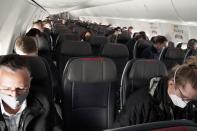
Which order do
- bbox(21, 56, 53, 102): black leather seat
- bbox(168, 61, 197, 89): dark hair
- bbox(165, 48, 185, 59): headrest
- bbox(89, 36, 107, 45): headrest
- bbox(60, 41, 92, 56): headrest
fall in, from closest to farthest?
bbox(168, 61, 197, 89): dark hair, bbox(21, 56, 53, 102): black leather seat, bbox(60, 41, 92, 56): headrest, bbox(165, 48, 185, 59): headrest, bbox(89, 36, 107, 45): headrest

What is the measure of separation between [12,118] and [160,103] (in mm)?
1002

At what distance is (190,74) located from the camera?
2.38 metres

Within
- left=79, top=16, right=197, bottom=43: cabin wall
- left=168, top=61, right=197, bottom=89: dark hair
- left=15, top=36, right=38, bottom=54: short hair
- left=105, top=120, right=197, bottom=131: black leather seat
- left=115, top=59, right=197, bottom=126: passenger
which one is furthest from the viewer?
left=79, top=16, right=197, bottom=43: cabin wall

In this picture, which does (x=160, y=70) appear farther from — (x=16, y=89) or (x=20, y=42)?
(x=16, y=89)

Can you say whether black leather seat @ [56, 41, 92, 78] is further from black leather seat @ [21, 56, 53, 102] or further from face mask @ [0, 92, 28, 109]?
face mask @ [0, 92, 28, 109]

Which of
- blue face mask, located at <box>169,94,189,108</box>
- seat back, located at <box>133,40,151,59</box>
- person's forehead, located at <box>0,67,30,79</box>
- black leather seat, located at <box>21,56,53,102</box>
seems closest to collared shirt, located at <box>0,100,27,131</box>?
person's forehead, located at <box>0,67,30,79</box>

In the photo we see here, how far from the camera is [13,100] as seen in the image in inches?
88.7

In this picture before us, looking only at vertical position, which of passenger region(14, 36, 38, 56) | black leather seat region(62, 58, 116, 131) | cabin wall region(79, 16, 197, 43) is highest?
cabin wall region(79, 16, 197, 43)

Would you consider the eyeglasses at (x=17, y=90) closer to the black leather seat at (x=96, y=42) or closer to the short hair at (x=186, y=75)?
the short hair at (x=186, y=75)

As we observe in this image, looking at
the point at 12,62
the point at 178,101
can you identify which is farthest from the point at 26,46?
the point at 178,101

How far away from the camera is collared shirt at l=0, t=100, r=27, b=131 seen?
2303 millimetres

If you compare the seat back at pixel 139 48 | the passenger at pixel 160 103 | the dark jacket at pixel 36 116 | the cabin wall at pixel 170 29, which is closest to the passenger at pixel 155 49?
the seat back at pixel 139 48

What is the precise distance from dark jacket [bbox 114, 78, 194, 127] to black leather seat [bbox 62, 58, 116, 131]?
3.54 feet

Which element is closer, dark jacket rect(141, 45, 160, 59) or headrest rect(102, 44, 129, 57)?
headrest rect(102, 44, 129, 57)
